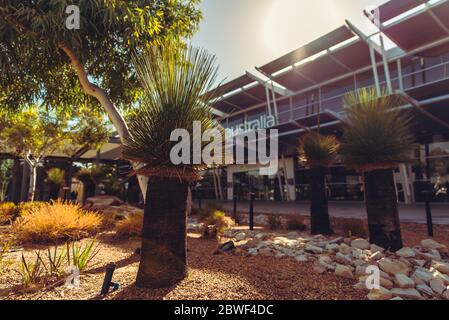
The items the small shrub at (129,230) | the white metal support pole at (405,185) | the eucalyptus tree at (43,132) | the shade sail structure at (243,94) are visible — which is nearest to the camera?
the small shrub at (129,230)

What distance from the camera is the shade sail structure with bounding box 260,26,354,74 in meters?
13.4

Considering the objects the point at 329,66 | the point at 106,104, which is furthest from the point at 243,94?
the point at 106,104

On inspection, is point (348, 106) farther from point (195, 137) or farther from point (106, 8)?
point (106, 8)

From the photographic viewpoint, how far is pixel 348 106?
19.0ft

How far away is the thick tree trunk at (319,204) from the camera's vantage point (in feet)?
22.3

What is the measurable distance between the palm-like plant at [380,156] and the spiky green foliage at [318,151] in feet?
4.30

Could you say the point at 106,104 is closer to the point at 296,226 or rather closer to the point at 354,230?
the point at 296,226

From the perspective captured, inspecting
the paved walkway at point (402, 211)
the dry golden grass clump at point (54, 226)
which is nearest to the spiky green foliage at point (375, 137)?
the paved walkway at point (402, 211)

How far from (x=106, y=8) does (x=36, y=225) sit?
14.3 feet

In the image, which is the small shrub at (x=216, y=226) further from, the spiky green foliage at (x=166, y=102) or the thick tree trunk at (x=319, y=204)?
the spiky green foliage at (x=166, y=102)

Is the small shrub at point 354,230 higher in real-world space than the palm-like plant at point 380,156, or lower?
lower

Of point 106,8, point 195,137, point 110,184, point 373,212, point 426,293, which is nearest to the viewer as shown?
point 426,293

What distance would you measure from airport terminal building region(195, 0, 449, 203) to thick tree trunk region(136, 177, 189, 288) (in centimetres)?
566
